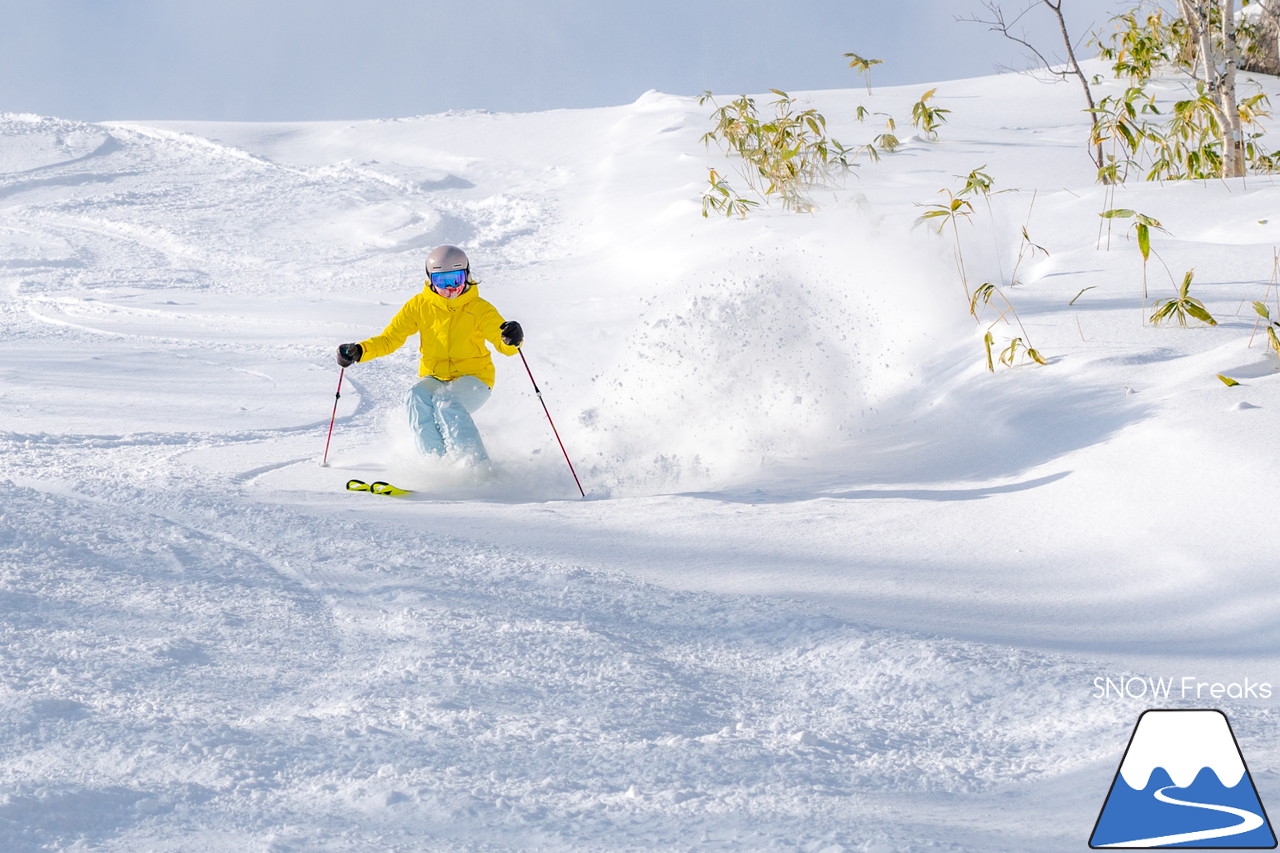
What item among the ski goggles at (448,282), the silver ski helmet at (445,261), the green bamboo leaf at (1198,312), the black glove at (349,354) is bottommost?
the green bamboo leaf at (1198,312)

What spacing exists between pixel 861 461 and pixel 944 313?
6.22 ft

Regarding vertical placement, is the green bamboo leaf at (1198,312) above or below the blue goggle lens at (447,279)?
below

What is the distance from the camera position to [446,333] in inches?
192

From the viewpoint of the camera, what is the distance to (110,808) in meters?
1.73

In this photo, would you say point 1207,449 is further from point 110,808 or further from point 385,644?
point 110,808

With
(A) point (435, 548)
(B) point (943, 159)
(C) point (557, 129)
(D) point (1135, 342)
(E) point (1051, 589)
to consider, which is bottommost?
(E) point (1051, 589)

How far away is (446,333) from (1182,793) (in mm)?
3758

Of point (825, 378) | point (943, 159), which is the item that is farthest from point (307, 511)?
point (943, 159)

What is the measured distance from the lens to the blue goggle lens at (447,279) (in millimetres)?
4789

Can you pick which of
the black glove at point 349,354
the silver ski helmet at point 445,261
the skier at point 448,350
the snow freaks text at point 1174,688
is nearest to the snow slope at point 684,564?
the snow freaks text at point 1174,688

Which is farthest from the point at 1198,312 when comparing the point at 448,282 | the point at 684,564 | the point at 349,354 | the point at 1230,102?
the point at 349,354

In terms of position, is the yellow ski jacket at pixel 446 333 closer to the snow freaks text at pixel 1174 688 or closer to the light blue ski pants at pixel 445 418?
the light blue ski pants at pixel 445 418

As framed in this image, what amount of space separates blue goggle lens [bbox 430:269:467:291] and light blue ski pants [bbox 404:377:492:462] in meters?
0.44

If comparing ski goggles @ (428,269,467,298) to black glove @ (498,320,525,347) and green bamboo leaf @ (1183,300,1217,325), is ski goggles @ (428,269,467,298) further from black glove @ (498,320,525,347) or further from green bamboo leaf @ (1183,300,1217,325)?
green bamboo leaf @ (1183,300,1217,325)
